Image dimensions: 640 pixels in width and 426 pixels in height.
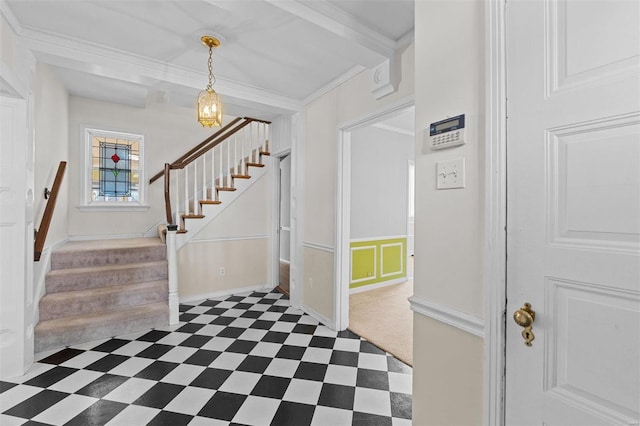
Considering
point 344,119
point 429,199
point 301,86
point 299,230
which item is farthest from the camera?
point 299,230

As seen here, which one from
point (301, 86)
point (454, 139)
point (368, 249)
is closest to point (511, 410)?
point (454, 139)

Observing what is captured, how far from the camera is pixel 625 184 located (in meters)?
0.81

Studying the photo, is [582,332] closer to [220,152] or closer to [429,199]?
[429,199]

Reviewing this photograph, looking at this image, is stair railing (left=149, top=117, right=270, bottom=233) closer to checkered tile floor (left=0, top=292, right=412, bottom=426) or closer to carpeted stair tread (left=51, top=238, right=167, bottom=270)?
carpeted stair tread (left=51, top=238, right=167, bottom=270)

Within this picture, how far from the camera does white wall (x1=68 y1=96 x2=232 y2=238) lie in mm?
4176

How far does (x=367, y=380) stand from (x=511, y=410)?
1.35 m

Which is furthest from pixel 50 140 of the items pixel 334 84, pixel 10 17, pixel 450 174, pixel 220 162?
pixel 450 174

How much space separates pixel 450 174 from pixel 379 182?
12.2 ft

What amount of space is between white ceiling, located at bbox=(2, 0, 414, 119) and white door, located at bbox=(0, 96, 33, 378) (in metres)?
0.68

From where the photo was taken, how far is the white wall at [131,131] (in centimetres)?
418

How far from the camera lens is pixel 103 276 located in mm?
3236

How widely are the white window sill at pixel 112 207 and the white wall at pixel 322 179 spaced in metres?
2.78

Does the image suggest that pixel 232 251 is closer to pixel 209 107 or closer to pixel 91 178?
pixel 91 178

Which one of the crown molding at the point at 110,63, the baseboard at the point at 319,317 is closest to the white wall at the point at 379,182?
the baseboard at the point at 319,317
